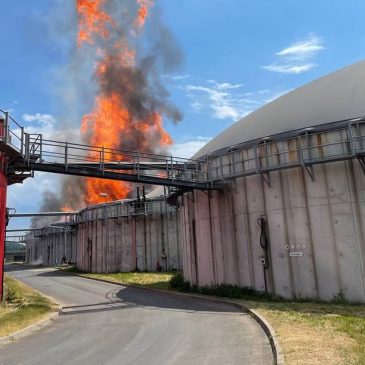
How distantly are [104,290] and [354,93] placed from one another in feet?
58.0

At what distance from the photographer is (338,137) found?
16.6 m

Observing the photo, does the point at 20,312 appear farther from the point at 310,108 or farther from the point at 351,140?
the point at 310,108

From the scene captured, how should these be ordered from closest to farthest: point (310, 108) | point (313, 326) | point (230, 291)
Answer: point (313, 326), point (230, 291), point (310, 108)

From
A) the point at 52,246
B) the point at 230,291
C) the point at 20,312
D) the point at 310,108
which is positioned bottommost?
the point at 20,312

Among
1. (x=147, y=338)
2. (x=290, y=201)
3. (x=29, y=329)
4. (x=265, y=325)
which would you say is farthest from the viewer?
(x=290, y=201)

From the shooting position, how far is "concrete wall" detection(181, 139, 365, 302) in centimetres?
1600

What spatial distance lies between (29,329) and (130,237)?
28.4m

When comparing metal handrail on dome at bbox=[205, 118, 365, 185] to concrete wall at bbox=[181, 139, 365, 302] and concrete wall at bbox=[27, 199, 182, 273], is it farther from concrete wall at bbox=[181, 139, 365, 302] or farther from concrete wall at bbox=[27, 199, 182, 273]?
concrete wall at bbox=[27, 199, 182, 273]

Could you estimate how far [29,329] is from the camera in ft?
42.2

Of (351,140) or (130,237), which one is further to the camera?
(130,237)

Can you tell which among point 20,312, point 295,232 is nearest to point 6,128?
point 20,312

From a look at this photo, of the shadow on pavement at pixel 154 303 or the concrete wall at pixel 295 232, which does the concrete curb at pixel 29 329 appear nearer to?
the shadow on pavement at pixel 154 303

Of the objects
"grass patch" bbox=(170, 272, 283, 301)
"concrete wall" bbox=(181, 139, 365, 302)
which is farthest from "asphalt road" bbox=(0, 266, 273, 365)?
"concrete wall" bbox=(181, 139, 365, 302)

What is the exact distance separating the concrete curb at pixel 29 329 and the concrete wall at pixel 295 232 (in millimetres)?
8473
